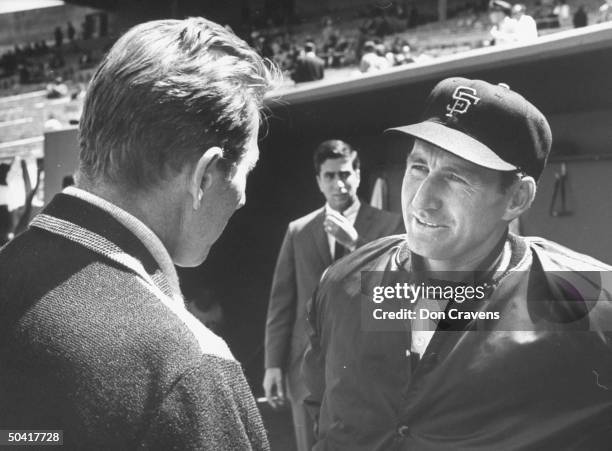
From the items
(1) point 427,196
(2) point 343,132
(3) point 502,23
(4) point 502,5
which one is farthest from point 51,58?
(1) point 427,196

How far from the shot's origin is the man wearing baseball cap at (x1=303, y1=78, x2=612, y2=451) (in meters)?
0.95

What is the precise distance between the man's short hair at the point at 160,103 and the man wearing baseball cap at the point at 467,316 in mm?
495

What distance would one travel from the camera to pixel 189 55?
2.07 feet

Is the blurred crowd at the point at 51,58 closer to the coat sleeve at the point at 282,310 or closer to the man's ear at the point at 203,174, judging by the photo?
the coat sleeve at the point at 282,310

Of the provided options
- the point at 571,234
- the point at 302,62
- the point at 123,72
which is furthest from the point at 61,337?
the point at 302,62

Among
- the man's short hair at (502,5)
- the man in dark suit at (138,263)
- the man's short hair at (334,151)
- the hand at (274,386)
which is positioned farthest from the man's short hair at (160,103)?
the man's short hair at (502,5)

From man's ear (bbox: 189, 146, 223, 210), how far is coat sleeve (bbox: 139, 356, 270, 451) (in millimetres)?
175

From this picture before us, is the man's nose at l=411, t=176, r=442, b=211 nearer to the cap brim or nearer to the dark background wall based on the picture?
the cap brim

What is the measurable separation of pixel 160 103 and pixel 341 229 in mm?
1377

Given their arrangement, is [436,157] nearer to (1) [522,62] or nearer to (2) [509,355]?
(2) [509,355]

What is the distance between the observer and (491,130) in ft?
3.46

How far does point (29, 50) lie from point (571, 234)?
11.6 m

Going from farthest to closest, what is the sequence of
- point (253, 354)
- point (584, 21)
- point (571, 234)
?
point (584, 21), point (253, 354), point (571, 234)

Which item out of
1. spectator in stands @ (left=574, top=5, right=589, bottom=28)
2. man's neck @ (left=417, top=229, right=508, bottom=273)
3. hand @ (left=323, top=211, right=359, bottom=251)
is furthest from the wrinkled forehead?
spectator in stands @ (left=574, top=5, right=589, bottom=28)
